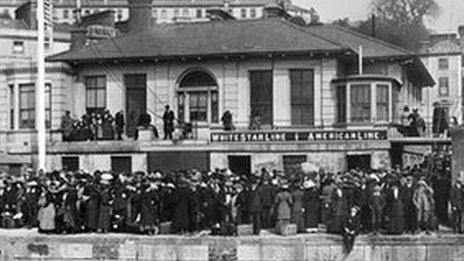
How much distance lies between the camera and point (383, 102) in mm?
41156

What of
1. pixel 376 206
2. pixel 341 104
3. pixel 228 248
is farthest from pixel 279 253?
pixel 341 104

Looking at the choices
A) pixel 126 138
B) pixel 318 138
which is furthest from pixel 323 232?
pixel 126 138

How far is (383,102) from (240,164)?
766 centimetres

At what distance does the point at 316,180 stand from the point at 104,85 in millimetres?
18391

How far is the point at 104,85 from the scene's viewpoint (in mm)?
44031

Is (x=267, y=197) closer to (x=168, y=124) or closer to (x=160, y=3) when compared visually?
(x=168, y=124)

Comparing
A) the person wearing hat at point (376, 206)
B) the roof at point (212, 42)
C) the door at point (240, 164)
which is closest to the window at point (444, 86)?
the roof at point (212, 42)

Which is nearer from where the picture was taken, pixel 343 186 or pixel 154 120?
pixel 343 186

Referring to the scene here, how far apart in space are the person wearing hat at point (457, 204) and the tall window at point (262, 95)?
18.1 m

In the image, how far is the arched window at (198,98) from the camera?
4278cm

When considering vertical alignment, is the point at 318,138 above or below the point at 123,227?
above

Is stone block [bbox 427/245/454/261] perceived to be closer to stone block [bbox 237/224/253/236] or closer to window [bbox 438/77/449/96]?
stone block [bbox 237/224/253/236]

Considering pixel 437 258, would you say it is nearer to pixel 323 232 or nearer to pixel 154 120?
pixel 323 232

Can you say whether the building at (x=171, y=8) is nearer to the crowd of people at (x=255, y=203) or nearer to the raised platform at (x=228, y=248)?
the crowd of people at (x=255, y=203)
